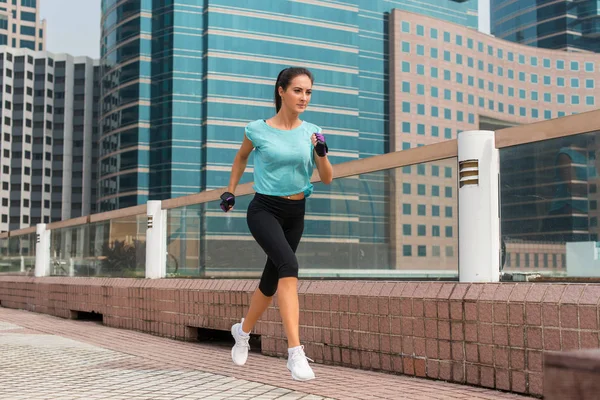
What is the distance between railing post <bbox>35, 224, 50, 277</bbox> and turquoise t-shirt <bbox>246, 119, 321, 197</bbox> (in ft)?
37.4

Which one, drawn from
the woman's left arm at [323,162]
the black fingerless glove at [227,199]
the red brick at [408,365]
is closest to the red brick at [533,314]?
the red brick at [408,365]

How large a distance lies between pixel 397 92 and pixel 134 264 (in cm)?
9056

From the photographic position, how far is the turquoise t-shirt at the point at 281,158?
4.95m

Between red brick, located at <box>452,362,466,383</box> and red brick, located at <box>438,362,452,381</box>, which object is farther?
red brick, located at <box>438,362,452,381</box>

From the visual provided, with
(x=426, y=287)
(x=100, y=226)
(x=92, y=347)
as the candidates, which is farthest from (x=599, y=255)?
(x=100, y=226)

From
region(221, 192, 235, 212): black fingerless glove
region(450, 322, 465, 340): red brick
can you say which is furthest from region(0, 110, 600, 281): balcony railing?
region(221, 192, 235, 212): black fingerless glove

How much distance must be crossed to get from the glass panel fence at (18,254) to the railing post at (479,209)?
41.9 feet

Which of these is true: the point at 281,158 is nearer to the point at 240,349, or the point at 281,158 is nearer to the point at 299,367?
the point at 299,367

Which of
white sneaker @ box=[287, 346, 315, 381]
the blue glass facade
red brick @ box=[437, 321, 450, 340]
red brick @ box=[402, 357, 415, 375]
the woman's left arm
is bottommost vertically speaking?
red brick @ box=[402, 357, 415, 375]

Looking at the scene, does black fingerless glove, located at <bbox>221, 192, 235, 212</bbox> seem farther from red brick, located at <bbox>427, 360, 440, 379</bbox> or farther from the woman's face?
red brick, located at <bbox>427, 360, 440, 379</bbox>

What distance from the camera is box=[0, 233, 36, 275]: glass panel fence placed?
54.4ft

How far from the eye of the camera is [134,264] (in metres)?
10.9

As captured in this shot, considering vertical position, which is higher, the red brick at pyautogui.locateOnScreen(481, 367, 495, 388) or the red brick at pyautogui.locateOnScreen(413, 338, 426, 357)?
the red brick at pyautogui.locateOnScreen(413, 338, 426, 357)

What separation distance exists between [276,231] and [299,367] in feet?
2.77
